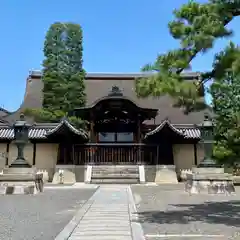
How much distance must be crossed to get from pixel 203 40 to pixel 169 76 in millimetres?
929

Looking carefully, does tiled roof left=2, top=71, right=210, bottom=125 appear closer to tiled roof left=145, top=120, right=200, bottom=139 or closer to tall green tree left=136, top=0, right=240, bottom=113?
tiled roof left=145, top=120, right=200, bottom=139

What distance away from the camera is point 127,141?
27.8 metres

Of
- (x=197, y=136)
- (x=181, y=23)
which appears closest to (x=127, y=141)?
(x=197, y=136)

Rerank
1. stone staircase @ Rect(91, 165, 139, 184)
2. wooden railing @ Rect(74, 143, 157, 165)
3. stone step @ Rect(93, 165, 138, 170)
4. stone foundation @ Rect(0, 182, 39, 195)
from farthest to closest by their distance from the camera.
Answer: wooden railing @ Rect(74, 143, 157, 165), stone step @ Rect(93, 165, 138, 170), stone staircase @ Rect(91, 165, 139, 184), stone foundation @ Rect(0, 182, 39, 195)

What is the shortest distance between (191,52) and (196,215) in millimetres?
4286

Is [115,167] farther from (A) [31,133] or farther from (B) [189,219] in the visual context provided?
(B) [189,219]

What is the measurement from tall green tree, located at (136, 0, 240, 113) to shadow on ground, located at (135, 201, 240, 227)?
2.66 metres

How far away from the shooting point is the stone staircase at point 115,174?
78.3 ft

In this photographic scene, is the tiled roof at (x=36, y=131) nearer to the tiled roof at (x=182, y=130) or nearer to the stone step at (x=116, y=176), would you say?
the stone step at (x=116, y=176)

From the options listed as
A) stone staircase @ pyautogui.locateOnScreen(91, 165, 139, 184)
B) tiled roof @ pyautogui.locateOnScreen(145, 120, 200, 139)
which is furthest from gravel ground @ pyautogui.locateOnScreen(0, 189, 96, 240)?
tiled roof @ pyautogui.locateOnScreen(145, 120, 200, 139)

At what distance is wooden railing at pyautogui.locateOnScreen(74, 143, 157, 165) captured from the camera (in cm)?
2569

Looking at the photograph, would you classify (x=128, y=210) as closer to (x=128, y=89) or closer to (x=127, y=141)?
(x=127, y=141)

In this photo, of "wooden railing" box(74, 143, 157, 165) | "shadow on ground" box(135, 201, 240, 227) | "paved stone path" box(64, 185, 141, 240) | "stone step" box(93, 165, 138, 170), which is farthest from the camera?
"wooden railing" box(74, 143, 157, 165)

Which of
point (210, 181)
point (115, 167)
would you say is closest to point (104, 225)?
point (210, 181)
